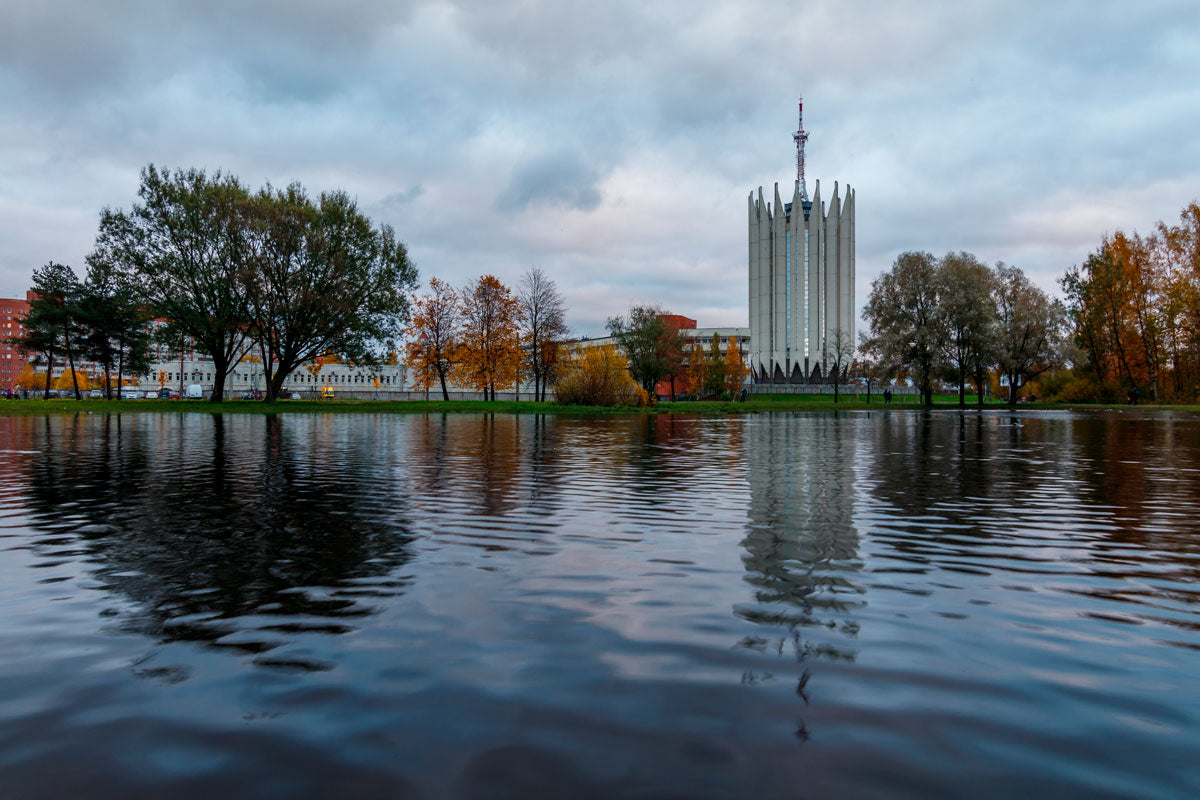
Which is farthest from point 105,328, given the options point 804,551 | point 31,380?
point 31,380

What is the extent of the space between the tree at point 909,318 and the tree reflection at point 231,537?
2317 inches

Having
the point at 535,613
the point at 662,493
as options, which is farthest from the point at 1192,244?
the point at 535,613

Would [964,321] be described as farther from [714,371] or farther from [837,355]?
[837,355]

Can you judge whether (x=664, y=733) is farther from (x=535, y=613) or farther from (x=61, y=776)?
(x=61, y=776)

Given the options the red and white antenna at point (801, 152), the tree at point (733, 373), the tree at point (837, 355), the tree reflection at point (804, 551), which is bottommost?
the tree reflection at point (804, 551)

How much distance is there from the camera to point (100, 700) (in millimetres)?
3555

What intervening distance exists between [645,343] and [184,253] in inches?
2097

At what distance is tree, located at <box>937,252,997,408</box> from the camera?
62531mm

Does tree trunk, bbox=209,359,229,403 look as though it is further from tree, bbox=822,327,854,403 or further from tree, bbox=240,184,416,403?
tree, bbox=822,327,854,403

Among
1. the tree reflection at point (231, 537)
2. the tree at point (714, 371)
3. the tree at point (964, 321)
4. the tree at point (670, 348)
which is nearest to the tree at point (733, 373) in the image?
the tree at point (714, 371)

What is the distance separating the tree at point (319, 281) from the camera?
50.0 metres

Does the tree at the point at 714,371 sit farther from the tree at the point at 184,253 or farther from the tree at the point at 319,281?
the tree at the point at 184,253

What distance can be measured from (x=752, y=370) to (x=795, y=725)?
128 m

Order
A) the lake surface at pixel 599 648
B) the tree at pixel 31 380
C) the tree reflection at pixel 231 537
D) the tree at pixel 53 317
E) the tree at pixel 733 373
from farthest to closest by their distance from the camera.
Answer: the tree at pixel 31 380 < the tree at pixel 733 373 < the tree at pixel 53 317 < the tree reflection at pixel 231 537 < the lake surface at pixel 599 648
